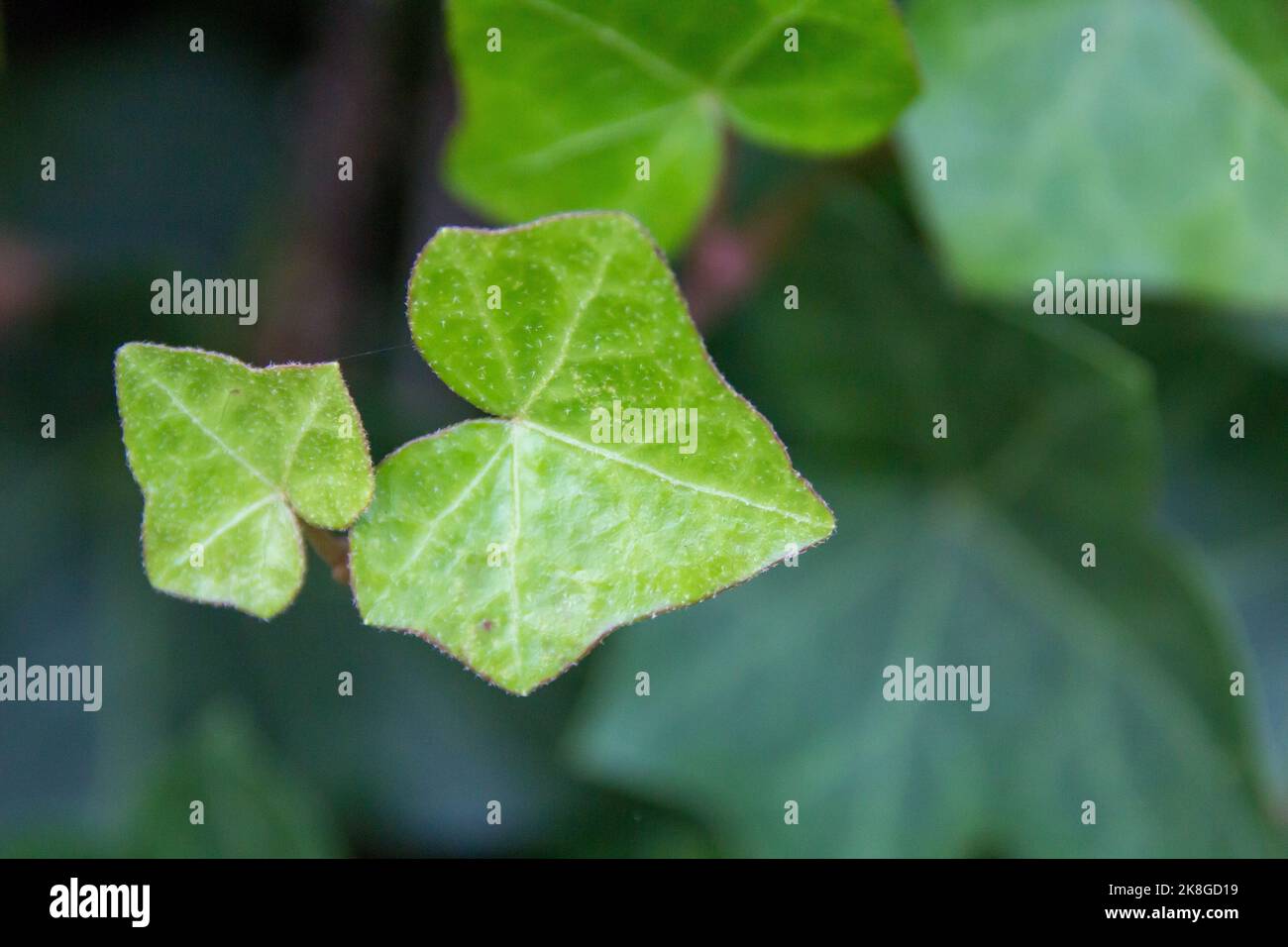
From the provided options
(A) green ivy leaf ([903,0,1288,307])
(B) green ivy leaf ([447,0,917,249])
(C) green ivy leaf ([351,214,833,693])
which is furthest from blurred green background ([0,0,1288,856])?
(C) green ivy leaf ([351,214,833,693])

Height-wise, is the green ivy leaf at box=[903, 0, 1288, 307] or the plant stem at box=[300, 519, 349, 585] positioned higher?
the green ivy leaf at box=[903, 0, 1288, 307]

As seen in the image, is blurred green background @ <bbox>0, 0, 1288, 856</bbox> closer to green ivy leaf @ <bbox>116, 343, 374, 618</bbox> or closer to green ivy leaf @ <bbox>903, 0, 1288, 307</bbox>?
green ivy leaf @ <bbox>903, 0, 1288, 307</bbox>

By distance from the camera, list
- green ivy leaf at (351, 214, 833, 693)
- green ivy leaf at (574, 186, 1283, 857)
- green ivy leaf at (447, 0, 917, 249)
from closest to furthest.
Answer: green ivy leaf at (351, 214, 833, 693), green ivy leaf at (447, 0, 917, 249), green ivy leaf at (574, 186, 1283, 857)

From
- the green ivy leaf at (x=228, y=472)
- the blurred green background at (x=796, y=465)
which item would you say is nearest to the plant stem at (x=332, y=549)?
the green ivy leaf at (x=228, y=472)

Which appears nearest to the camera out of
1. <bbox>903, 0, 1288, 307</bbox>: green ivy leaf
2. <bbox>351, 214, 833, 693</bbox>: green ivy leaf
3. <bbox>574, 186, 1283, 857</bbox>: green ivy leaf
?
<bbox>351, 214, 833, 693</bbox>: green ivy leaf

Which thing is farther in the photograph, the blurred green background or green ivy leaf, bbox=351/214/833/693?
the blurred green background
